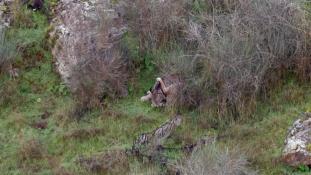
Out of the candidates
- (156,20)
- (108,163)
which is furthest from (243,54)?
(108,163)

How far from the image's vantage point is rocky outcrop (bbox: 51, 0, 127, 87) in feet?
22.7

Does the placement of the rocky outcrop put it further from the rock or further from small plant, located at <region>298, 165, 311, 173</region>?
small plant, located at <region>298, 165, 311, 173</region>

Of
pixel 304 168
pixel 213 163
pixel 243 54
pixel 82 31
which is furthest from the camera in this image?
pixel 82 31

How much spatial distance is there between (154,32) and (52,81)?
1.39 meters

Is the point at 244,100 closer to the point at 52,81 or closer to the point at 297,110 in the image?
the point at 297,110

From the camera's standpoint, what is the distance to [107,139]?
20.9 ft

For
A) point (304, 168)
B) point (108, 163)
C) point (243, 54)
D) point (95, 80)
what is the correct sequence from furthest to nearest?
point (95, 80) → point (243, 54) → point (108, 163) → point (304, 168)

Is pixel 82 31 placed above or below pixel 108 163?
above

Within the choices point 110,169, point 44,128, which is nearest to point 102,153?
point 110,169

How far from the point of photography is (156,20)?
23.6 feet

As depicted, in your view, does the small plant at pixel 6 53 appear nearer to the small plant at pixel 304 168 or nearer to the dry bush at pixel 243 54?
the dry bush at pixel 243 54

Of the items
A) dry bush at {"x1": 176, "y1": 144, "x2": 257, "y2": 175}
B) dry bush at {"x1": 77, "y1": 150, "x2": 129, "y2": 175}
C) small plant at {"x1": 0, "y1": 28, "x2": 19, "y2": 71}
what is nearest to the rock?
dry bush at {"x1": 176, "y1": 144, "x2": 257, "y2": 175}

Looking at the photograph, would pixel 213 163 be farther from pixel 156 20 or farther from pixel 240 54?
pixel 156 20

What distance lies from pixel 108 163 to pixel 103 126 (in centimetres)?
74
